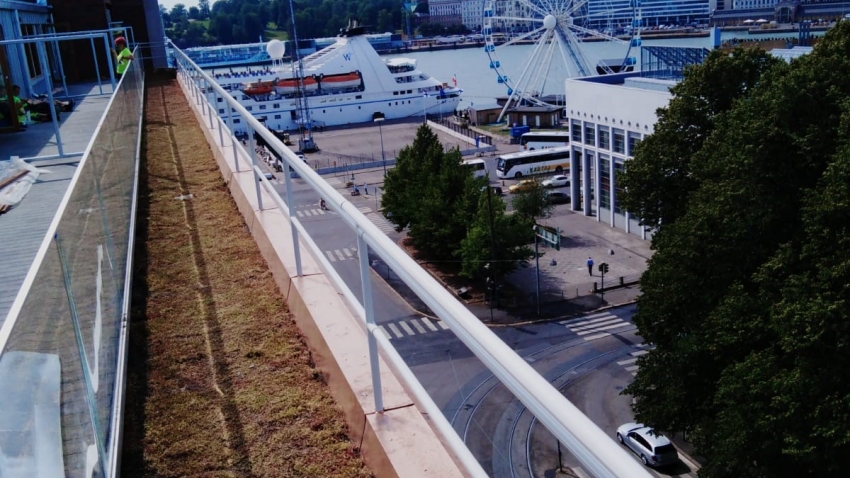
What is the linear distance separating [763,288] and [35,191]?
8.65 meters

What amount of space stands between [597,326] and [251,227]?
Answer: 1467 cm

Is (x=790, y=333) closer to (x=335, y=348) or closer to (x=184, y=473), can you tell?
(x=335, y=348)

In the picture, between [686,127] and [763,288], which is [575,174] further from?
[763,288]

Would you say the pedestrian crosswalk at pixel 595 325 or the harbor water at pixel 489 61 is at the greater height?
the harbor water at pixel 489 61

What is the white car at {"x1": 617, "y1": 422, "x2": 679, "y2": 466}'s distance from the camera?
12.4 meters

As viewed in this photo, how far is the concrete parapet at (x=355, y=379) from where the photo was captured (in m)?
2.22

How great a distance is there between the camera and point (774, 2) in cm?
9688

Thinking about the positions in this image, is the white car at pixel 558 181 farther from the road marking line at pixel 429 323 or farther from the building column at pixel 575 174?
the road marking line at pixel 429 323

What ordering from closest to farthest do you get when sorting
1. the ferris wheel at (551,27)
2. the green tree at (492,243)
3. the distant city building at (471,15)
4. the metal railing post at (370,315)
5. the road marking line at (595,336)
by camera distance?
the metal railing post at (370,315), the road marking line at (595,336), the green tree at (492,243), the ferris wheel at (551,27), the distant city building at (471,15)

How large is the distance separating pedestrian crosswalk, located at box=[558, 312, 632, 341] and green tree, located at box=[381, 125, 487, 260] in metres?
4.25

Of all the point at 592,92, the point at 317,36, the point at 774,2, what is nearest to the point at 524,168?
the point at 592,92

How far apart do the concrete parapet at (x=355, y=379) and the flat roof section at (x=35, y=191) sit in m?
1.13

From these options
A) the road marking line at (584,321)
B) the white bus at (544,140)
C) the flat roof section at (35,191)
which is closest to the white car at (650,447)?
the road marking line at (584,321)

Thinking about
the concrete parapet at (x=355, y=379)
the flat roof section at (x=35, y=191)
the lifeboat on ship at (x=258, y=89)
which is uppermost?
the flat roof section at (x=35, y=191)
